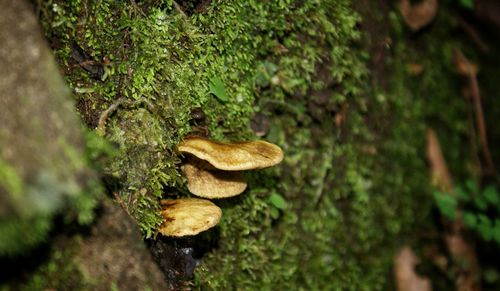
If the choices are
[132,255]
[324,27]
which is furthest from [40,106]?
[324,27]

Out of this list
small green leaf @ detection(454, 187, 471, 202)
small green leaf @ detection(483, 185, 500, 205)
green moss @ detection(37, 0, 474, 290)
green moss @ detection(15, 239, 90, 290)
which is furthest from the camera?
small green leaf @ detection(483, 185, 500, 205)

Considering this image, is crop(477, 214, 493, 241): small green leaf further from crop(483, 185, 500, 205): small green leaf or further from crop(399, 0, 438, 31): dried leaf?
crop(399, 0, 438, 31): dried leaf

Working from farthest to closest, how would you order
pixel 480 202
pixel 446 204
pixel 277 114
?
pixel 480 202 < pixel 446 204 < pixel 277 114

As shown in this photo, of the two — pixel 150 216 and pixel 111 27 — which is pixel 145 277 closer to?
pixel 150 216

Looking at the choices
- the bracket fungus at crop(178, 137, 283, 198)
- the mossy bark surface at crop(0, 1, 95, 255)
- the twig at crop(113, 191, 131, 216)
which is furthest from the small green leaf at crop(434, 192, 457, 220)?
the mossy bark surface at crop(0, 1, 95, 255)

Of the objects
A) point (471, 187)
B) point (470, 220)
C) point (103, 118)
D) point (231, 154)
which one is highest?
point (231, 154)

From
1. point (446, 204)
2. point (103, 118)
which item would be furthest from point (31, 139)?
point (446, 204)

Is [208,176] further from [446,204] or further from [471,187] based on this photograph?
[471,187]

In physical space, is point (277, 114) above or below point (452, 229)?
above
